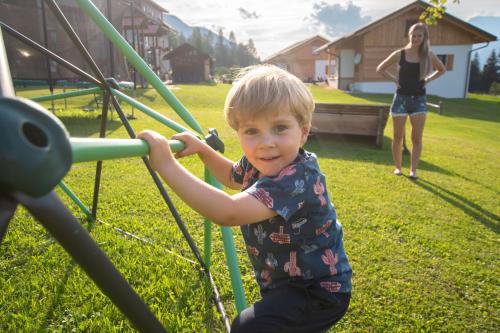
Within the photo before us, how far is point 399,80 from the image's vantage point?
4.68m

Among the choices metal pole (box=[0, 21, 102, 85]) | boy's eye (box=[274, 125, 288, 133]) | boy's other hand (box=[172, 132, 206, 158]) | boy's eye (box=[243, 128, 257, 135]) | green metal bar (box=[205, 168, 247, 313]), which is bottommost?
green metal bar (box=[205, 168, 247, 313])

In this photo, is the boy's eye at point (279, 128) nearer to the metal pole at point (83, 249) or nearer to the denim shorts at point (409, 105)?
the metal pole at point (83, 249)

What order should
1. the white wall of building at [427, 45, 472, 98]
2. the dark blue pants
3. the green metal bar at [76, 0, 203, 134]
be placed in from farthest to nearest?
the white wall of building at [427, 45, 472, 98]
the green metal bar at [76, 0, 203, 134]
the dark blue pants

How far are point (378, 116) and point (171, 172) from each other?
640 centimetres

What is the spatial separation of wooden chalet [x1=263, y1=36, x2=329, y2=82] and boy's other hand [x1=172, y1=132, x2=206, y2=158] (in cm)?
4800

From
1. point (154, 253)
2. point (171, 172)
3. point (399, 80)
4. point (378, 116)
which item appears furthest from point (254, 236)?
point (378, 116)

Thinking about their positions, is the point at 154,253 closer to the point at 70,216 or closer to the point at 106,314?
the point at 106,314

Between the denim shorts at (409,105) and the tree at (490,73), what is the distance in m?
46.0

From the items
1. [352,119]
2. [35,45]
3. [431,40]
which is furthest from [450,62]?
[35,45]

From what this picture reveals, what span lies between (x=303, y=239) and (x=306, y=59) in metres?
50.1

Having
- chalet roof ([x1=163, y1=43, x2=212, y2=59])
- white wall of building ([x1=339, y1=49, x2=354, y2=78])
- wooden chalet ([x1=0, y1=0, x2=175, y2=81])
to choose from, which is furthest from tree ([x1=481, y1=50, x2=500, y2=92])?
wooden chalet ([x1=0, y1=0, x2=175, y2=81])

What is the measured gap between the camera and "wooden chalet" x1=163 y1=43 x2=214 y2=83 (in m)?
37.8

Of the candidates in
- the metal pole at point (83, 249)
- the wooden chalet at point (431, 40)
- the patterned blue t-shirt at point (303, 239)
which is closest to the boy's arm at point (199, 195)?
the patterned blue t-shirt at point (303, 239)

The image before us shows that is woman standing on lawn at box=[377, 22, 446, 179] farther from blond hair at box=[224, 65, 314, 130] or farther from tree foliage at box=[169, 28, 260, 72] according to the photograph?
tree foliage at box=[169, 28, 260, 72]
